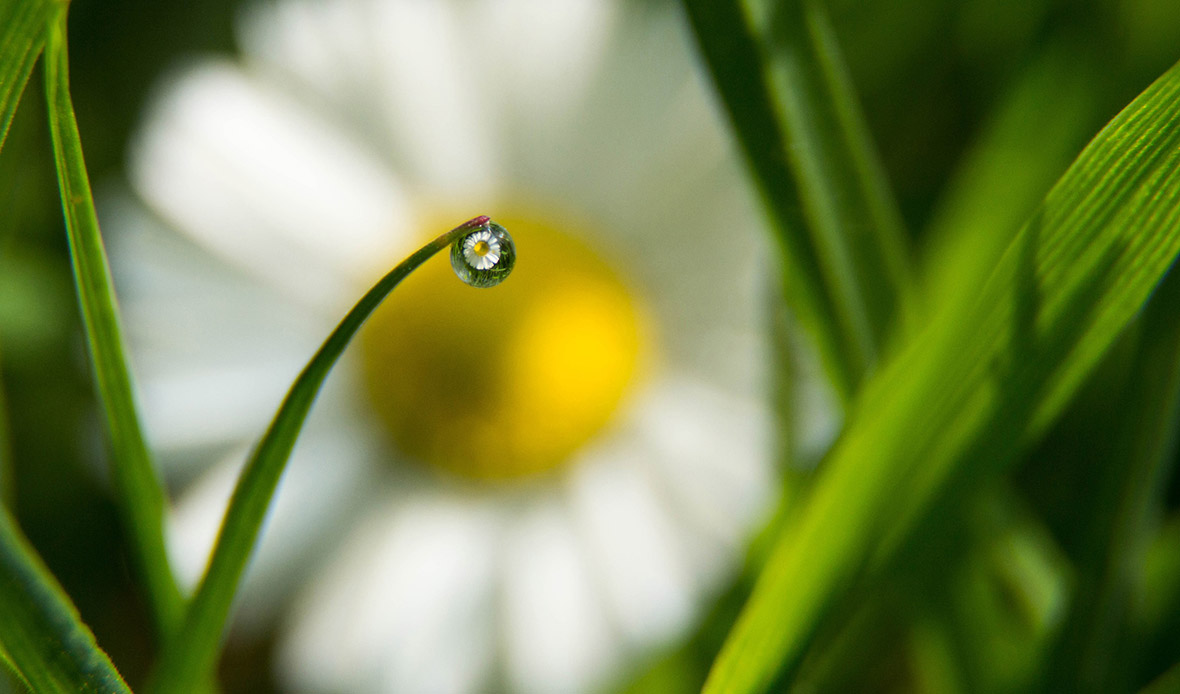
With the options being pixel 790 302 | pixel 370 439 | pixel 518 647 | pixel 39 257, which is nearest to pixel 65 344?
pixel 39 257

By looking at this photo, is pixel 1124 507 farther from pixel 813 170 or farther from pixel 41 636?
pixel 41 636

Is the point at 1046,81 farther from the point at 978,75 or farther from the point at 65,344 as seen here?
the point at 65,344

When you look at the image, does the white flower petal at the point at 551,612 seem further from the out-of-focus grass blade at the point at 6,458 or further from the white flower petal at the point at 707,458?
the out-of-focus grass blade at the point at 6,458

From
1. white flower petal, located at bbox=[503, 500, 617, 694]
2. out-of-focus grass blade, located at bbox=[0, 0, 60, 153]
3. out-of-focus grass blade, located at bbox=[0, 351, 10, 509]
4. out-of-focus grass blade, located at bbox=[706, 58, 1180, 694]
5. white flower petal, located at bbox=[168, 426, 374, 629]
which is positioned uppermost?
out-of-focus grass blade, located at bbox=[0, 0, 60, 153]

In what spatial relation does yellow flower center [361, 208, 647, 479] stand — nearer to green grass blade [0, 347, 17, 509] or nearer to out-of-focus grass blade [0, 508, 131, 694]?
green grass blade [0, 347, 17, 509]

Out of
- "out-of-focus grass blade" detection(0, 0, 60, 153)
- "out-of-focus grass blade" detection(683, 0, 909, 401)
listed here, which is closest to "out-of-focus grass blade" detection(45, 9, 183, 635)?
"out-of-focus grass blade" detection(0, 0, 60, 153)

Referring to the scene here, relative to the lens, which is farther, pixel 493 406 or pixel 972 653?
pixel 493 406

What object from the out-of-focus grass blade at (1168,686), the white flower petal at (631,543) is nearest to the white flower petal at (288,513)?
the white flower petal at (631,543)
